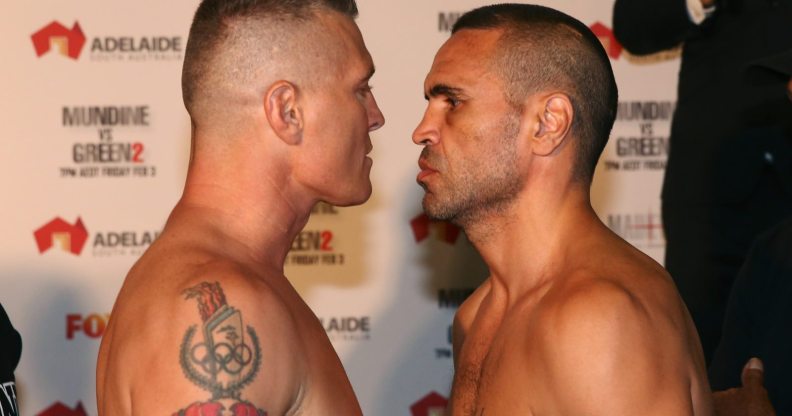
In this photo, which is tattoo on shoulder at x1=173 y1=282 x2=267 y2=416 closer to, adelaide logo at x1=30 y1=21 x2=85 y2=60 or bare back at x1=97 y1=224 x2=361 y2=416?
bare back at x1=97 y1=224 x2=361 y2=416

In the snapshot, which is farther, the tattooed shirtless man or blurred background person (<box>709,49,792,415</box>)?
blurred background person (<box>709,49,792,415</box>)

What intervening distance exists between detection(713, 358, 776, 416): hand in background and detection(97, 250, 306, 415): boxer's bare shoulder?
3.24 feet

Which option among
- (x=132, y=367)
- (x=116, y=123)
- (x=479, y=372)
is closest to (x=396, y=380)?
(x=116, y=123)

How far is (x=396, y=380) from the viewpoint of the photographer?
3.91 m

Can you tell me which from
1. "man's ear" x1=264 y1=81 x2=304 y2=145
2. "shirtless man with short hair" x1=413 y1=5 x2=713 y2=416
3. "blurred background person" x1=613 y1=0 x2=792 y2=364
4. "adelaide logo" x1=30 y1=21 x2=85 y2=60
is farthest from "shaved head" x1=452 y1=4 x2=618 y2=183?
"adelaide logo" x1=30 y1=21 x2=85 y2=60

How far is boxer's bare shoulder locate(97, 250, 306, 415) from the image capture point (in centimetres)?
190

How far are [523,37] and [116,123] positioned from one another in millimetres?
1805

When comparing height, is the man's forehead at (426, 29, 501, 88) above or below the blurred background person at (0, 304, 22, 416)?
above

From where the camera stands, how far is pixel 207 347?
1.91 meters

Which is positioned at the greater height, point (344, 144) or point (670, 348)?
point (344, 144)

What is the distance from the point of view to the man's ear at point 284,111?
7.18ft

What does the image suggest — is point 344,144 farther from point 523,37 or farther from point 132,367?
point 132,367

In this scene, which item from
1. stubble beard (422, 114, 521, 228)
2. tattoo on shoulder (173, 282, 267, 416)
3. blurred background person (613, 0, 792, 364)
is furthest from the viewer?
blurred background person (613, 0, 792, 364)

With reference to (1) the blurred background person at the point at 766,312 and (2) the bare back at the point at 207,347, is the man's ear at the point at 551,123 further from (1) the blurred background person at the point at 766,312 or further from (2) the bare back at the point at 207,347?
(1) the blurred background person at the point at 766,312
